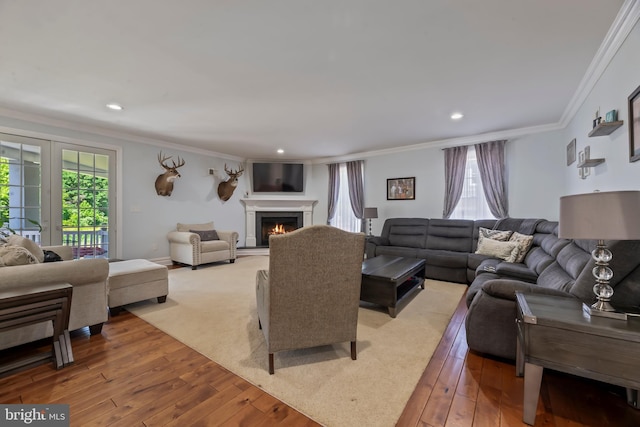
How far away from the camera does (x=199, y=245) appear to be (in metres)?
4.94

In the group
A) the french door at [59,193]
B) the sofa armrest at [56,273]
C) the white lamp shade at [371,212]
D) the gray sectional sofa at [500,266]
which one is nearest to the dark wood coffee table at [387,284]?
the gray sectional sofa at [500,266]

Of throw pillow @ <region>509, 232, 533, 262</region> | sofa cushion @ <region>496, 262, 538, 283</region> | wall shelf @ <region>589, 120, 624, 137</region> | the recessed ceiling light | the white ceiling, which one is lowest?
sofa cushion @ <region>496, 262, 538, 283</region>

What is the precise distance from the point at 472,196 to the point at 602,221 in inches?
159

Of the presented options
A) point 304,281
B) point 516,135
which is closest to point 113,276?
point 304,281

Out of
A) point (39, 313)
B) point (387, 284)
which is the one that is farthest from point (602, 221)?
point (39, 313)

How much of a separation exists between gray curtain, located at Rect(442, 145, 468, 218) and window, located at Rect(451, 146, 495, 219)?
0.33 ft

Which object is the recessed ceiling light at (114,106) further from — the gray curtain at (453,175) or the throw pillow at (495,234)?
the throw pillow at (495,234)

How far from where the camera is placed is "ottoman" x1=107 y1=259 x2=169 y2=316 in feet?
9.14

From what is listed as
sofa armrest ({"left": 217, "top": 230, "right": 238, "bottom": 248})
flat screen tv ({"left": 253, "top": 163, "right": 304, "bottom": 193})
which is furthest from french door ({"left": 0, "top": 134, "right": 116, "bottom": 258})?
flat screen tv ({"left": 253, "top": 163, "right": 304, "bottom": 193})

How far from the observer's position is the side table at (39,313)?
1.69 meters

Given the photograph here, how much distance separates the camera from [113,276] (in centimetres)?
277

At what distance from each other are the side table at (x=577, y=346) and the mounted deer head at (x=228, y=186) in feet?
19.3

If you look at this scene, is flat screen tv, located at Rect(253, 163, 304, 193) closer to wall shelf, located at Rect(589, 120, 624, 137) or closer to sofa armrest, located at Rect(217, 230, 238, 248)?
sofa armrest, located at Rect(217, 230, 238, 248)

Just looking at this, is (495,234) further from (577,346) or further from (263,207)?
(263,207)
